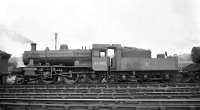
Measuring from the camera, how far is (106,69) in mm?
14102

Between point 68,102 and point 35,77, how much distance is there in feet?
22.7

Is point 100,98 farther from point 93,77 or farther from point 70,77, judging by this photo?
point 70,77

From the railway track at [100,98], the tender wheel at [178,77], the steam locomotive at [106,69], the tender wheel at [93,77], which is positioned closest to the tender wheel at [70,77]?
the steam locomotive at [106,69]

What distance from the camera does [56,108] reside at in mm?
8078

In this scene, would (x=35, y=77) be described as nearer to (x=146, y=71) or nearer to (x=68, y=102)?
(x=68, y=102)

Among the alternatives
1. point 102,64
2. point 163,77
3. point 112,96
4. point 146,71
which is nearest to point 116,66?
point 102,64

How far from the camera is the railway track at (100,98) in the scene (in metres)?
7.82

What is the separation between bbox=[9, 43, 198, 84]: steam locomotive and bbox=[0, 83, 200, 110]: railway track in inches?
107

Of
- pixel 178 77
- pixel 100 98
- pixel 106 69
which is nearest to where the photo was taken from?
pixel 100 98

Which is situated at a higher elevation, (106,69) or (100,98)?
(106,69)

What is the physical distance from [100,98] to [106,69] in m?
5.08

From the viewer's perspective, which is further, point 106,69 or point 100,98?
point 106,69

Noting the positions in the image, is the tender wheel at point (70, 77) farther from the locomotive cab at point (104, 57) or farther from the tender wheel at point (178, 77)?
the tender wheel at point (178, 77)

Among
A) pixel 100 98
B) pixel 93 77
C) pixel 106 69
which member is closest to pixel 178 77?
pixel 106 69
